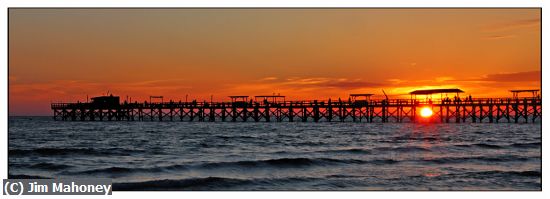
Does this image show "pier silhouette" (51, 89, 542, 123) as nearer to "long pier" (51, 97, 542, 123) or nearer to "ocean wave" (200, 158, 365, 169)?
"long pier" (51, 97, 542, 123)

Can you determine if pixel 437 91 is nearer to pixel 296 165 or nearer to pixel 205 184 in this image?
pixel 296 165

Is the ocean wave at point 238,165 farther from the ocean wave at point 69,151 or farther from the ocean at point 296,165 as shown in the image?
the ocean wave at point 69,151

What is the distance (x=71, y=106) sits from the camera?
258ft

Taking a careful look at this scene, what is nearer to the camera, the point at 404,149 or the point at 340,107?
the point at 404,149

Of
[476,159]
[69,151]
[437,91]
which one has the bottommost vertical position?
[69,151]

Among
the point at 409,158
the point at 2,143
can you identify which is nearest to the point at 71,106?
the point at 409,158

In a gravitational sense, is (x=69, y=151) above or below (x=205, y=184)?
above

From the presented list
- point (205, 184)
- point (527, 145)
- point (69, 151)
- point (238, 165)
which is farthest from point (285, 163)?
point (527, 145)

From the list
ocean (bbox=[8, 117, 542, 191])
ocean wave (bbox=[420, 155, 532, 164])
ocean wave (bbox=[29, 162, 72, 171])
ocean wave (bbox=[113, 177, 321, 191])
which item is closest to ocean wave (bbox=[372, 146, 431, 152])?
ocean (bbox=[8, 117, 542, 191])

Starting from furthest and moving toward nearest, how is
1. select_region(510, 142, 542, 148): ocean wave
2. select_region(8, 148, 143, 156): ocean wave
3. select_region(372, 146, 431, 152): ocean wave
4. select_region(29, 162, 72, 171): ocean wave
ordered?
select_region(510, 142, 542, 148): ocean wave → select_region(372, 146, 431, 152): ocean wave → select_region(8, 148, 143, 156): ocean wave → select_region(29, 162, 72, 171): ocean wave

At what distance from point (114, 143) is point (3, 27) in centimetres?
1897

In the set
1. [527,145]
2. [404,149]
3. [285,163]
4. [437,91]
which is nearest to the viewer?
[285,163]
